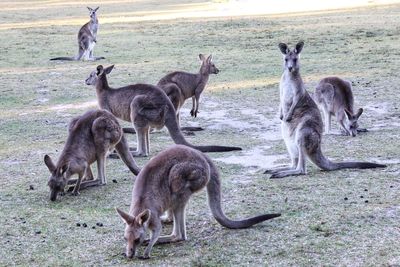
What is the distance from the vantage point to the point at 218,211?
5.06 metres

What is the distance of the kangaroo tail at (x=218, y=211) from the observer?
16.4 feet

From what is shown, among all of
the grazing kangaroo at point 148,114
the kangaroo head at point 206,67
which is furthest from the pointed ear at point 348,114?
the kangaroo head at point 206,67

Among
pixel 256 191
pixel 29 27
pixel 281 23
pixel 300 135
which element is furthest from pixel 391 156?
pixel 29 27

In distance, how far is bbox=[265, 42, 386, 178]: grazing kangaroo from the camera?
6.54 metres

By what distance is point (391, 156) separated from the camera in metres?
7.14

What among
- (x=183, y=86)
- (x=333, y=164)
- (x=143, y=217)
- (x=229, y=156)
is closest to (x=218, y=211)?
(x=143, y=217)

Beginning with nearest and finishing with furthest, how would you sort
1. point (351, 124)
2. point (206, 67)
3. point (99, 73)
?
point (351, 124)
point (99, 73)
point (206, 67)

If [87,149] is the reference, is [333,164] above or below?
below

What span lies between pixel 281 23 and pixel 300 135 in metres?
16.8

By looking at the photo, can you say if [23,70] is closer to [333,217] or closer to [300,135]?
[300,135]

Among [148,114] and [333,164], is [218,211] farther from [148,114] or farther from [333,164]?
[148,114]

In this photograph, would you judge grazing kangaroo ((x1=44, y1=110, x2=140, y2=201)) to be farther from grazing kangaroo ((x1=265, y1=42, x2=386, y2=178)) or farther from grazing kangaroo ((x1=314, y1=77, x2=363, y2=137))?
grazing kangaroo ((x1=314, y1=77, x2=363, y2=137))

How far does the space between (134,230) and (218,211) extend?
0.73m

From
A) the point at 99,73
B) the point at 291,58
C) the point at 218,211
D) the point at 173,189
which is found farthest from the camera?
the point at 99,73
